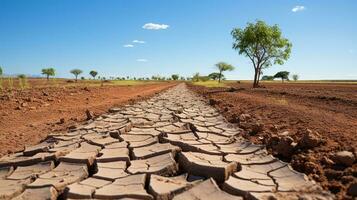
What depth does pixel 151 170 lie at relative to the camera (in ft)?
11.5

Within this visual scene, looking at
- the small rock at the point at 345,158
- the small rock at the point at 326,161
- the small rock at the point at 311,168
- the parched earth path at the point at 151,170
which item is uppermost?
the small rock at the point at 345,158

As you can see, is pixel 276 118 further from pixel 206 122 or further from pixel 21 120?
pixel 21 120

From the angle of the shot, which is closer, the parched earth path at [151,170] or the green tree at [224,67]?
the parched earth path at [151,170]

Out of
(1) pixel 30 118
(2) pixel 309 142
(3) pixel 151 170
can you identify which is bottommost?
(1) pixel 30 118

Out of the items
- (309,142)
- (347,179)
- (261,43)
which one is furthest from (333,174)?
(261,43)

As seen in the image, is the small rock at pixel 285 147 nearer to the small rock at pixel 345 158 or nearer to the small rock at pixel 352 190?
the small rock at pixel 345 158

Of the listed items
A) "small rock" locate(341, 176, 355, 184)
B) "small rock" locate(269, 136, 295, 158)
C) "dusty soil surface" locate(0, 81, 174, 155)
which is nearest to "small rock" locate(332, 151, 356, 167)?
"small rock" locate(341, 176, 355, 184)

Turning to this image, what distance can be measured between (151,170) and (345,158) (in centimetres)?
195

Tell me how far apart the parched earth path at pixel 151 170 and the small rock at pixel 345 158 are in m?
0.46

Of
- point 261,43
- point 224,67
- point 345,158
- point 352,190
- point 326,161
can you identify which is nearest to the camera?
point 352,190

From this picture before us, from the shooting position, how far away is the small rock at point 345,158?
3.14 metres

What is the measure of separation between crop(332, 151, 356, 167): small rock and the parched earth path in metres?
0.46

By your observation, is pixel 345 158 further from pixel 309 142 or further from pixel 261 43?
pixel 261 43

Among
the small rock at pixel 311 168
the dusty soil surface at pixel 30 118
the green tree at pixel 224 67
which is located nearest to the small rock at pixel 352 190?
the small rock at pixel 311 168
